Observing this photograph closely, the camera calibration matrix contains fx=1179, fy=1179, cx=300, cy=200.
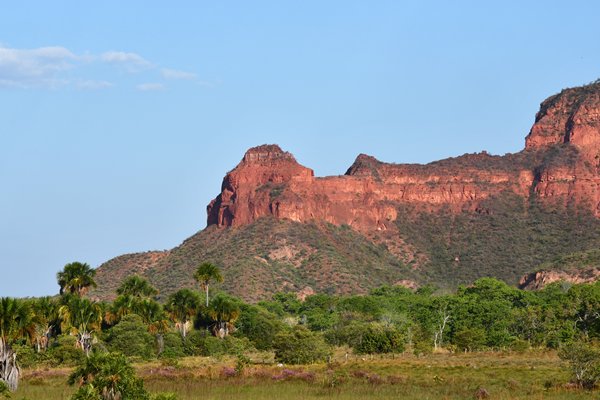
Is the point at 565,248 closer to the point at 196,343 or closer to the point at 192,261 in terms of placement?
the point at 192,261

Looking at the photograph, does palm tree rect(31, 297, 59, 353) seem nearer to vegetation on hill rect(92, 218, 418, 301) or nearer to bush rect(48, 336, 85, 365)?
bush rect(48, 336, 85, 365)

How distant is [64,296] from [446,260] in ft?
371

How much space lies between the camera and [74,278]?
9356cm

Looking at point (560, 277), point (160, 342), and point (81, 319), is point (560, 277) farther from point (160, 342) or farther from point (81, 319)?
point (81, 319)

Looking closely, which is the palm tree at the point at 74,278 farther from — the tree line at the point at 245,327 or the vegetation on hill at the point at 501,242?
the vegetation on hill at the point at 501,242

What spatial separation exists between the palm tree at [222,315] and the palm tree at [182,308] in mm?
1502

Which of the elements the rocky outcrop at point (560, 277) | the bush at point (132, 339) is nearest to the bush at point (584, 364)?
the bush at point (132, 339)

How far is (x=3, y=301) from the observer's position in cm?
5891

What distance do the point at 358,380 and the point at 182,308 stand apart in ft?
124

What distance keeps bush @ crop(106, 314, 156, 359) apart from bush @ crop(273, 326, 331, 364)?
10596mm

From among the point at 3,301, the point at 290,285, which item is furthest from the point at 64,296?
the point at 290,285

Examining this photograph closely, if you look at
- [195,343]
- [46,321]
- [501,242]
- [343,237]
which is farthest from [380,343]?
[501,242]

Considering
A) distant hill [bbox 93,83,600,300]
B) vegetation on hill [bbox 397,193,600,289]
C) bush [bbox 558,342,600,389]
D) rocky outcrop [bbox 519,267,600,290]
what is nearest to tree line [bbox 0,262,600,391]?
bush [bbox 558,342,600,389]

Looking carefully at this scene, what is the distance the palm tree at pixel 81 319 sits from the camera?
8138cm
